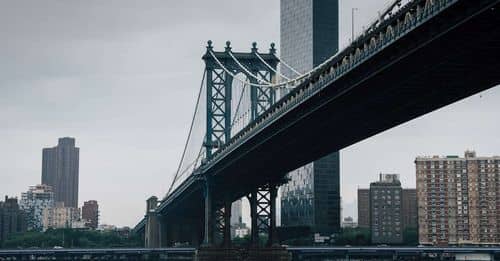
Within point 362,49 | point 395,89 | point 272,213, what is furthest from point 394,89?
point 272,213

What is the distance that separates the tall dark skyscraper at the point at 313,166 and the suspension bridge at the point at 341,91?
6937cm

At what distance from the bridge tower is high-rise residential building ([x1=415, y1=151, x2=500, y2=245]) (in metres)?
69.6

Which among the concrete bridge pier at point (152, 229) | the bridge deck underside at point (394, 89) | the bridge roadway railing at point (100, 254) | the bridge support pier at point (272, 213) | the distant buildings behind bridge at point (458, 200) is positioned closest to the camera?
the bridge deck underside at point (394, 89)

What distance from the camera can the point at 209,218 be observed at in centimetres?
9794

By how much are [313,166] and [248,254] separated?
86483 mm

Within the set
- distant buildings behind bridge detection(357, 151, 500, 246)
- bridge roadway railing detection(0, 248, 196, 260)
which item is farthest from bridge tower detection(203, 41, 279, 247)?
distant buildings behind bridge detection(357, 151, 500, 246)

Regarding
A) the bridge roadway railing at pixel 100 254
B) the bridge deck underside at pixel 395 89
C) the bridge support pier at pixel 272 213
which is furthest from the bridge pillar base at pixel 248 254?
the bridge roadway railing at pixel 100 254

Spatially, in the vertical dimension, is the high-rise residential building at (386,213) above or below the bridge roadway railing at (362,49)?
below

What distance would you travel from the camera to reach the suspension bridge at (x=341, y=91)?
43.2m

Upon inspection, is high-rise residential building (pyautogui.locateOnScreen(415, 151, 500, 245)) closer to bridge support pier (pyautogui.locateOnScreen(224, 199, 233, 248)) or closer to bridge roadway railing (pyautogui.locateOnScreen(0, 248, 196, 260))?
bridge roadway railing (pyautogui.locateOnScreen(0, 248, 196, 260))

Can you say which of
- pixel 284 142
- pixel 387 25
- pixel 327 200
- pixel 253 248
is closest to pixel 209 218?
pixel 253 248

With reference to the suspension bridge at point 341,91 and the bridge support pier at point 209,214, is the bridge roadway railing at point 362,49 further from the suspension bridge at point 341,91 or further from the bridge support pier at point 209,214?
the bridge support pier at point 209,214

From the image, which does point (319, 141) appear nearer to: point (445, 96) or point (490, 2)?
point (445, 96)

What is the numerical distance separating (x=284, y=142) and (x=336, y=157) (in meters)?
110
